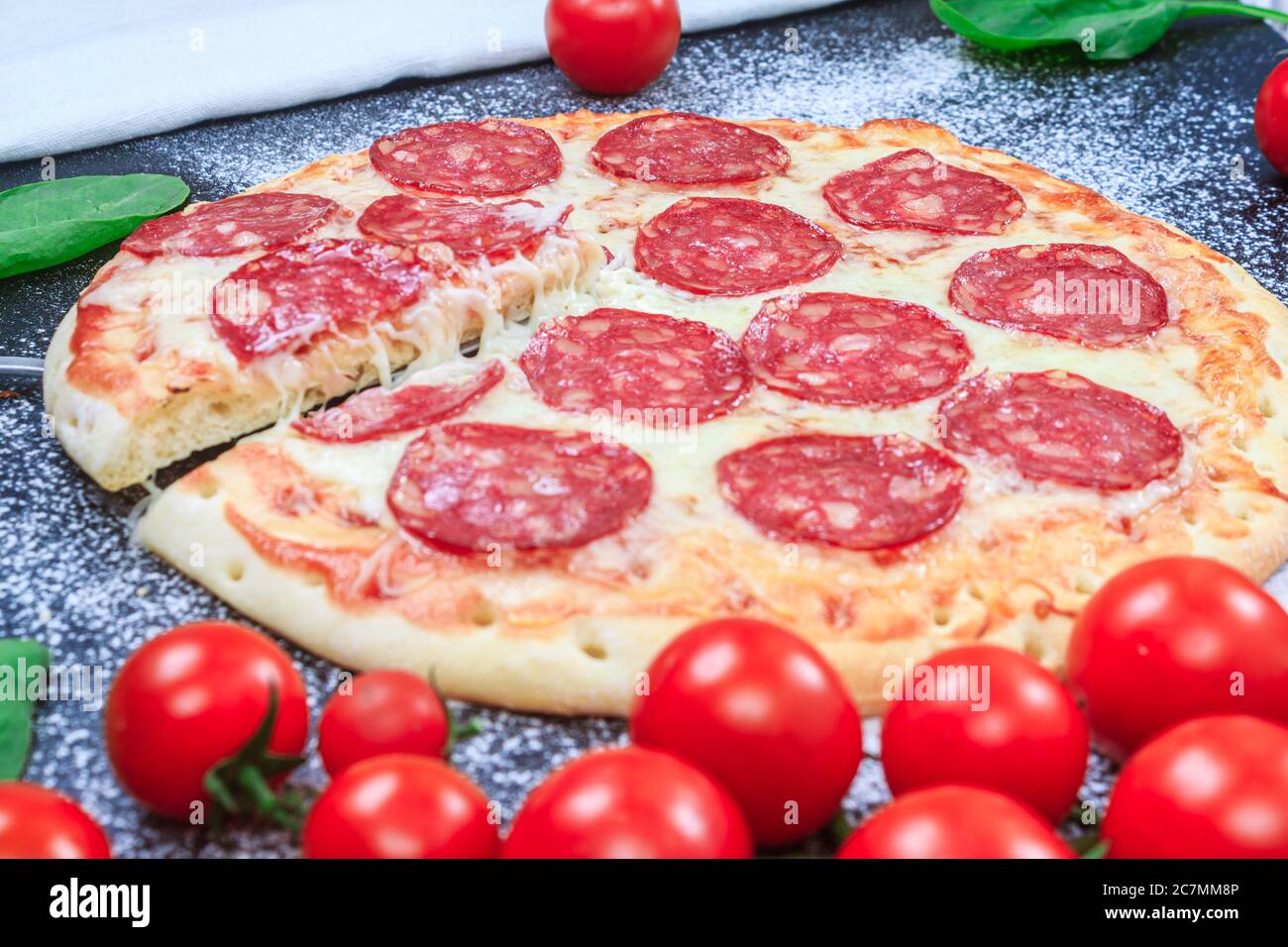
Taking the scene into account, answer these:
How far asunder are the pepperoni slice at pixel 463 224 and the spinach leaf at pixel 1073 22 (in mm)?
1909

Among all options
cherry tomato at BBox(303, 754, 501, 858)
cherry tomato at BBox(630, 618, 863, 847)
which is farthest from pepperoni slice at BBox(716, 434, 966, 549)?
cherry tomato at BBox(303, 754, 501, 858)

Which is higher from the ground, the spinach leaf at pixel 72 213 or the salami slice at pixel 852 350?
the spinach leaf at pixel 72 213

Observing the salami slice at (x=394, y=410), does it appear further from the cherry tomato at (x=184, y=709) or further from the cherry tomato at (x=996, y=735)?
the cherry tomato at (x=996, y=735)

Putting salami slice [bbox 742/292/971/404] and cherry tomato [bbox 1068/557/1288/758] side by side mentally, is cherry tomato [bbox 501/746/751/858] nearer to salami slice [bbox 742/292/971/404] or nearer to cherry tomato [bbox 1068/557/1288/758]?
cherry tomato [bbox 1068/557/1288/758]

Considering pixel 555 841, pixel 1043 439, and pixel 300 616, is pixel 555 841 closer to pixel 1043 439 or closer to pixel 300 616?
pixel 300 616

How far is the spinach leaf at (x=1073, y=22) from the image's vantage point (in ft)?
15.4

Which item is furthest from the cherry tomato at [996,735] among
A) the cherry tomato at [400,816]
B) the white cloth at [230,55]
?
the white cloth at [230,55]

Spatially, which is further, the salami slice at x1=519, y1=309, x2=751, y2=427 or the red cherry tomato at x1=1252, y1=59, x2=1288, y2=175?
the red cherry tomato at x1=1252, y1=59, x2=1288, y2=175

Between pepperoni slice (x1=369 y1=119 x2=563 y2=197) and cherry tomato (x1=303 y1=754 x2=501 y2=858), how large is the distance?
207cm

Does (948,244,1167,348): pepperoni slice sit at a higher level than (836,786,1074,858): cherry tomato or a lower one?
lower

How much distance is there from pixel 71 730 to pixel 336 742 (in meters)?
0.50

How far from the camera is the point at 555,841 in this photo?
5.54 feet

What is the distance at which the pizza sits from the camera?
2.35m

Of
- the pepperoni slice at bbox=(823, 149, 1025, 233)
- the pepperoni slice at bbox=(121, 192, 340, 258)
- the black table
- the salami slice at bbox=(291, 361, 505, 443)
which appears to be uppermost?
the pepperoni slice at bbox=(121, 192, 340, 258)
